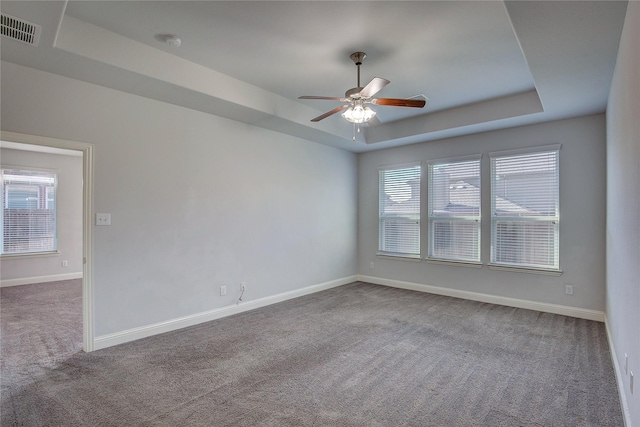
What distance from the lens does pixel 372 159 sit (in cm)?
636

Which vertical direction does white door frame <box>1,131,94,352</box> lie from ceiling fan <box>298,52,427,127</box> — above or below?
below

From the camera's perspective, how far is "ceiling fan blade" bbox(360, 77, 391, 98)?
270 cm

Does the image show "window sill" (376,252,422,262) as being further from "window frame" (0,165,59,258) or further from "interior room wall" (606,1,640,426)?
"window frame" (0,165,59,258)

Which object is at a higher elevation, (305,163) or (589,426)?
(305,163)

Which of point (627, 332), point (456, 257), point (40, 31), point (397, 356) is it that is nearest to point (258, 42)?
point (40, 31)

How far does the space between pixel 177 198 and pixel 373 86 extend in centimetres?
256

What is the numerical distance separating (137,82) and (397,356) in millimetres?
3664

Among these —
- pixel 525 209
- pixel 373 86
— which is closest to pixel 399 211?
pixel 525 209

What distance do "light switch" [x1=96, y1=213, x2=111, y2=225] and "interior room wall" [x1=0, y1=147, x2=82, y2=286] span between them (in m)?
4.48

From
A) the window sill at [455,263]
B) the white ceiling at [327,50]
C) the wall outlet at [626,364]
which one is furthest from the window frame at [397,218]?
the wall outlet at [626,364]

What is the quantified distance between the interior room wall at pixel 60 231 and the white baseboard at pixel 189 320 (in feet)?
14.8

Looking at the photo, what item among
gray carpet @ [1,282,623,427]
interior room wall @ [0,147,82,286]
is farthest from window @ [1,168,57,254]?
gray carpet @ [1,282,623,427]

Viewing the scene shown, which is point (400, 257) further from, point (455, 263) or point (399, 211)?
point (455, 263)

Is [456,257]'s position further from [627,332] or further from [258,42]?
[258,42]
